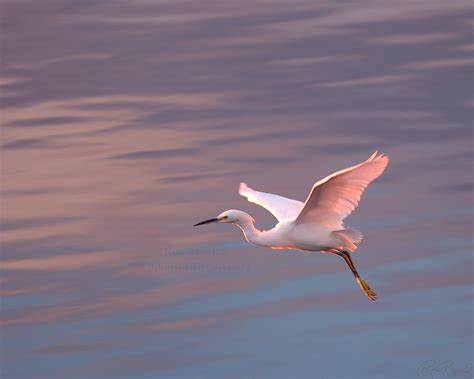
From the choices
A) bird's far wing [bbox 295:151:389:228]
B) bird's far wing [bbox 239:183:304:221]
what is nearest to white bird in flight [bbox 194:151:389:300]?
bird's far wing [bbox 295:151:389:228]

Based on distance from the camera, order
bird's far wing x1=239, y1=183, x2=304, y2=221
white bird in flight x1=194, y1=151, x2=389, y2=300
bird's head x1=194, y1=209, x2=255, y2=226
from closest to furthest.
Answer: white bird in flight x1=194, y1=151, x2=389, y2=300 → bird's head x1=194, y1=209, x2=255, y2=226 → bird's far wing x1=239, y1=183, x2=304, y2=221

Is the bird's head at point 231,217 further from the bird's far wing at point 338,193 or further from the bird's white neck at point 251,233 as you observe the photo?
the bird's far wing at point 338,193

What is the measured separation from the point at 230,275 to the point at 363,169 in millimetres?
9257

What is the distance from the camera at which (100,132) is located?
79.0 ft

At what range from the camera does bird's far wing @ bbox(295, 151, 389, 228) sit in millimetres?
10773

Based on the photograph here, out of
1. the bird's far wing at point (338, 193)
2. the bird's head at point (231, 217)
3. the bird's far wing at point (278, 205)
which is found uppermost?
the bird's far wing at point (278, 205)

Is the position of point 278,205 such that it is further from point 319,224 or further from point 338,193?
point 338,193

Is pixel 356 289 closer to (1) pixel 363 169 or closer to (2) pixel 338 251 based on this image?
(2) pixel 338 251

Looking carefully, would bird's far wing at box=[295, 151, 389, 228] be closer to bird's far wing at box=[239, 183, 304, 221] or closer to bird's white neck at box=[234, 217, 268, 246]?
bird's white neck at box=[234, 217, 268, 246]

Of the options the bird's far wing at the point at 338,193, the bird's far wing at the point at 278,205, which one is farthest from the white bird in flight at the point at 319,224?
the bird's far wing at the point at 278,205

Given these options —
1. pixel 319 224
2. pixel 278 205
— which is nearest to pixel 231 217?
pixel 319 224

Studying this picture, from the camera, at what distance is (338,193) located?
11484 mm

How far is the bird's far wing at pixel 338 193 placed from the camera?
424 inches

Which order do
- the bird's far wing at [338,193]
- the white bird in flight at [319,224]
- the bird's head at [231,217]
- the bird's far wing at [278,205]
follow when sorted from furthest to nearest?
the bird's far wing at [278,205]
the bird's head at [231,217]
the white bird in flight at [319,224]
the bird's far wing at [338,193]
